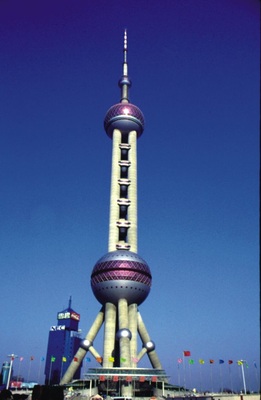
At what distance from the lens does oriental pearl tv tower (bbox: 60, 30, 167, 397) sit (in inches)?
3450

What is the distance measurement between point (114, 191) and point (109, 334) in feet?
142

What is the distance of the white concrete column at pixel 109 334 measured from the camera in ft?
301

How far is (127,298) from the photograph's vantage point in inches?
3885

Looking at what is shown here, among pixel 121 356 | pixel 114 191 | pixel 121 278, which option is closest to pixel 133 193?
pixel 114 191

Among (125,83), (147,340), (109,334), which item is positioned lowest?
(147,340)

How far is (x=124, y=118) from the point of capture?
12481 cm

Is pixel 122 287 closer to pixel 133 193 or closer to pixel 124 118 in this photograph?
pixel 133 193

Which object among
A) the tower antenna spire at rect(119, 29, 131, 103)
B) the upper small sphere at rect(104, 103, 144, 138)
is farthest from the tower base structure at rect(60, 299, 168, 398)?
the tower antenna spire at rect(119, 29, 131, 103)

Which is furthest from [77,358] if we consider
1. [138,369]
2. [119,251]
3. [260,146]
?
[260,146]

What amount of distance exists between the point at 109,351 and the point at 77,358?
1051 cm

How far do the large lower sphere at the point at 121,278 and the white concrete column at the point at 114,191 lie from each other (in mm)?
8839

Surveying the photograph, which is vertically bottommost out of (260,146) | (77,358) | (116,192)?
(77,358)

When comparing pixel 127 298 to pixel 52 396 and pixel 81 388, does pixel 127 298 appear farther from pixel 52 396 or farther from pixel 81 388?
pixel 52 396

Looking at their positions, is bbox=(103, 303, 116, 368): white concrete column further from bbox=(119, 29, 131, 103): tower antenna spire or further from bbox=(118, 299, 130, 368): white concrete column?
bbox=(119, 29, 131, 103): tower antenna spire
